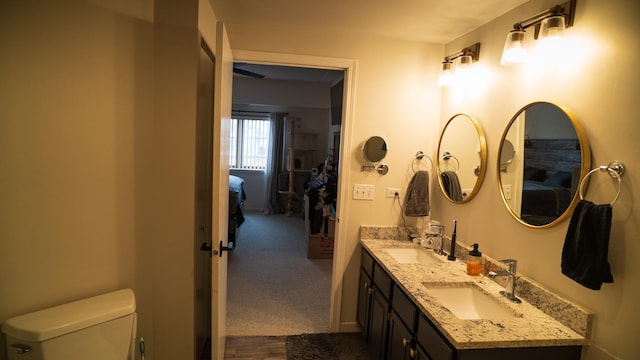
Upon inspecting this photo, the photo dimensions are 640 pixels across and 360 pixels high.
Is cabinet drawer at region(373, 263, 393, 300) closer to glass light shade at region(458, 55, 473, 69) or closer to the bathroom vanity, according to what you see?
the bathroom vanity

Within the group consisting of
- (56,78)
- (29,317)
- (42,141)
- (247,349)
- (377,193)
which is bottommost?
(247,349)

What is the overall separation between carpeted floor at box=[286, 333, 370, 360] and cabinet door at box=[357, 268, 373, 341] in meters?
0.10

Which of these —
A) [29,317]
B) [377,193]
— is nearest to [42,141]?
[29,317]

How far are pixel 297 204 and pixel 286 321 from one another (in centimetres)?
442

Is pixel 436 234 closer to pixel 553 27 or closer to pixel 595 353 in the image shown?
pixel 595 353

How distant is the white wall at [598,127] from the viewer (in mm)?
1233

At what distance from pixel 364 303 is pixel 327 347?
0.43 m

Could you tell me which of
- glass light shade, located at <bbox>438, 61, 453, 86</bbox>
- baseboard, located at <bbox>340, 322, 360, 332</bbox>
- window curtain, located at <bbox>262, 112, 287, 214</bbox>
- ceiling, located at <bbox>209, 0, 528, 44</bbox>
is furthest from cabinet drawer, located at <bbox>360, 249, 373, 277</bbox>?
window curtain, located at <bbox>262, 112, 287, 214</bbox>

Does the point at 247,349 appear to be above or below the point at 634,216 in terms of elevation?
below

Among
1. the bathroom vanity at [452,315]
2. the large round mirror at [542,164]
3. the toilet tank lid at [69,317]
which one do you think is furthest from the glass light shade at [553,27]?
the toilet tank lid at [69,317]

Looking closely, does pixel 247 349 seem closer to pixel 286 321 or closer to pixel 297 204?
pixel 286 321

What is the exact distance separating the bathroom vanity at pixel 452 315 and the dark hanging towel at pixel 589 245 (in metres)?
0.19

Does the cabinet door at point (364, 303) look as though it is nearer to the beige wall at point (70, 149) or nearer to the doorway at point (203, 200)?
the doorway at point (203, 200)

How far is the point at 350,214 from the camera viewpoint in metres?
2.65
